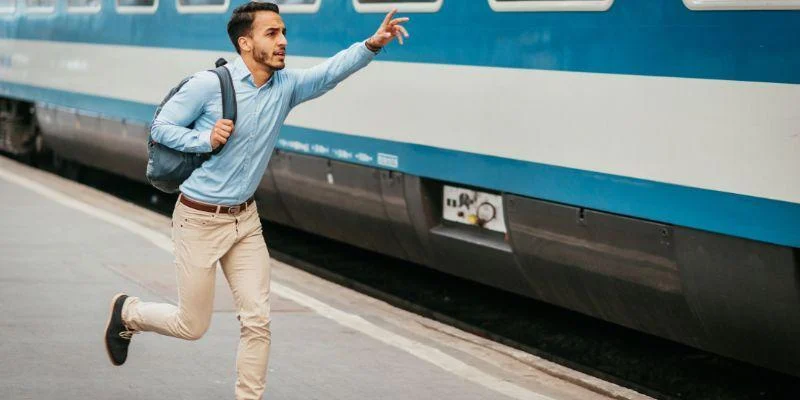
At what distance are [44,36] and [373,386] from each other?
1039cm

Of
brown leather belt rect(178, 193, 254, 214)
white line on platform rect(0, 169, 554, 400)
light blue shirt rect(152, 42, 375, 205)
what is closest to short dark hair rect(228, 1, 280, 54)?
light blue shirt rect(152, 42, 375, 205)

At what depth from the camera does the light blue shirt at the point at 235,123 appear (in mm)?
4973

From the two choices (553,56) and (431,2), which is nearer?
(553,56)

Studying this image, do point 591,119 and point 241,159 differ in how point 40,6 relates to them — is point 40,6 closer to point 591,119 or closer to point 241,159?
point 591,119

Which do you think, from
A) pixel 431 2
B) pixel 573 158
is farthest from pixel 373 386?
pixel 431 2

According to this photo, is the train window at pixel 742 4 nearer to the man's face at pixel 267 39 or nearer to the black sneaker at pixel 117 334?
the man's face at pixel 267 39

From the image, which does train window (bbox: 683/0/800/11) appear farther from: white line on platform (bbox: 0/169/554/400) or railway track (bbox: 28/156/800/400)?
railway track (bbox: 28/156/800/400)

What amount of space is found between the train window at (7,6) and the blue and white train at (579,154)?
6.58m

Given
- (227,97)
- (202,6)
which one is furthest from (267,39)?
(202,6)

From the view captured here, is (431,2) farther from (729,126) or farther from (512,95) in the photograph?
(729,126)

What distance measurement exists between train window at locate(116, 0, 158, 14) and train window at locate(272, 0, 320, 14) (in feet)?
8.00

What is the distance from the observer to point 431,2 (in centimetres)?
801

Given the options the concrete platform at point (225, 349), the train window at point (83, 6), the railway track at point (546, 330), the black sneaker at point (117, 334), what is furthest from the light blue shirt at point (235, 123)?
the train window at point (83, 6)

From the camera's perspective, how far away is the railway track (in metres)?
7.34
